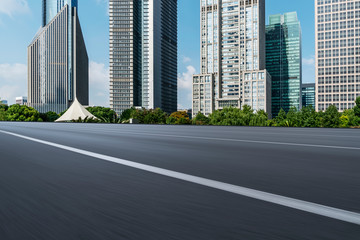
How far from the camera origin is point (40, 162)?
3.63m

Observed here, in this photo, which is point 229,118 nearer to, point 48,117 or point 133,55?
point 48,117

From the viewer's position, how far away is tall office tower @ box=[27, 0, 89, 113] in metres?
172

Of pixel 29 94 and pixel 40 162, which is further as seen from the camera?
pixel 29 94

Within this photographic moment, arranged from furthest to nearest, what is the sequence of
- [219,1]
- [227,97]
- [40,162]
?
[219,1]
[227,97]
[40,162]

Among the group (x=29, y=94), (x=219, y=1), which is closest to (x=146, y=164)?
(x=219, y=1)

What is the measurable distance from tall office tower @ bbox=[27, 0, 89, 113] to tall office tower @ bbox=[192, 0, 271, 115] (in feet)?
239

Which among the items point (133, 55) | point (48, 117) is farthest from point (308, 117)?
point (133, 55)

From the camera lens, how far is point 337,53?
481ft

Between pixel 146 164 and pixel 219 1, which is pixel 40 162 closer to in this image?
pixel 146 164

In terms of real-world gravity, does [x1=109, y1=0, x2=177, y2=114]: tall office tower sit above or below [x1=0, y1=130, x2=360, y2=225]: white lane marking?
above

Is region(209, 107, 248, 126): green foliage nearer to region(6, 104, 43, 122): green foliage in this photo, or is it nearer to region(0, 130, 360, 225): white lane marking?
region(0, 130, 360, 225): white lane marking

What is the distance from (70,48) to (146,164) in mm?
189957

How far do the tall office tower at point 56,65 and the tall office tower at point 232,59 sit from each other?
239ft

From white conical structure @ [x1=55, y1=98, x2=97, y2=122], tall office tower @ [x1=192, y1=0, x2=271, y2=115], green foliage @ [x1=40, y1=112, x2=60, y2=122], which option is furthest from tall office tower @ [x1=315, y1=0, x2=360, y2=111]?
white conical structure @ [x1=55, y1=98, x2=97, y2=122]
